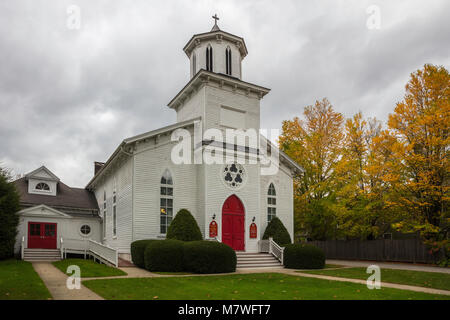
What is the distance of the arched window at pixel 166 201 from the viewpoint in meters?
19.9

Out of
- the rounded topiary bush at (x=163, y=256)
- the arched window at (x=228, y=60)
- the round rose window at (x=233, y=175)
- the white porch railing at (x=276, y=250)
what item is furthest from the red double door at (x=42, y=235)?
the arched window at (x=228, y=60)

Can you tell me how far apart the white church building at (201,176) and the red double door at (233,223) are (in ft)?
0.18

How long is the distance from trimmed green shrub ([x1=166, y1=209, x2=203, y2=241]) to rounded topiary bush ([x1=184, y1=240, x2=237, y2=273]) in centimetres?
151

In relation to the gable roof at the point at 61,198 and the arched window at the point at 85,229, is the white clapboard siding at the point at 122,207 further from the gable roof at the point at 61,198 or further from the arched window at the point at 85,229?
the gable roof at the point at 61,198

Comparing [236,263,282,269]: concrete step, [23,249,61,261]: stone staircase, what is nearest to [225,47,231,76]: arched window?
[236,263,282,269]: concrete step

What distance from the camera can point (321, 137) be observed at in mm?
28594

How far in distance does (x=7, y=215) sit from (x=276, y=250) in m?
15.4

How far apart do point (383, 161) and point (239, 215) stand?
1028cm

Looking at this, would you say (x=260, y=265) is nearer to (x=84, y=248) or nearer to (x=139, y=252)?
(x=139, y=252)

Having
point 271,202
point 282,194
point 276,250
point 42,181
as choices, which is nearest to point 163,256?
point 276,250
